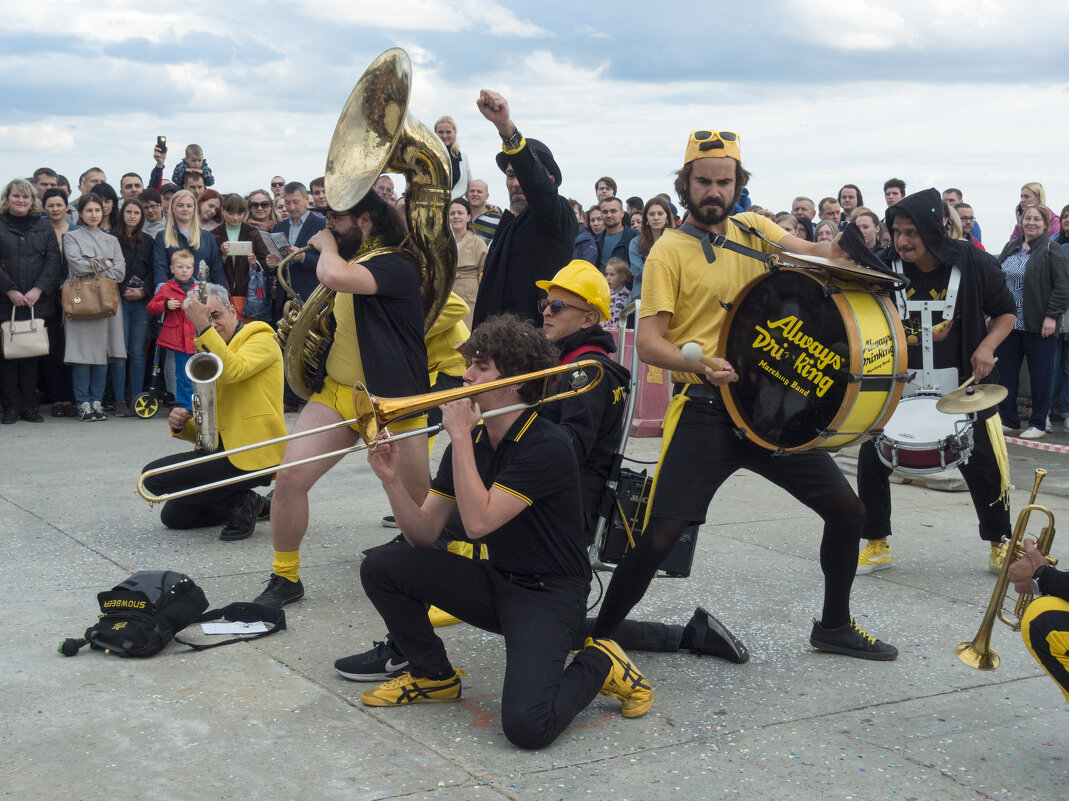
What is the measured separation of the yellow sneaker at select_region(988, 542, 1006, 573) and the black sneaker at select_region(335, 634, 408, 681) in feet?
9.65

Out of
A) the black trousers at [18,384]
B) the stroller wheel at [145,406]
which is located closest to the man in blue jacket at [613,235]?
the stroller wheel at [145,406]

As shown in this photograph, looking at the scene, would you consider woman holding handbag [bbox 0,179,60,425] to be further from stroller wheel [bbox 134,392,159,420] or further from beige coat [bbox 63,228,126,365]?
stroller wheel [bbox 134,392,159,420]

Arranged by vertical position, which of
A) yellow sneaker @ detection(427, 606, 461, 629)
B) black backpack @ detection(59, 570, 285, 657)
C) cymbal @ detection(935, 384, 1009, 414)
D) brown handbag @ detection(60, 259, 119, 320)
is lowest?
yellow sneaker @ detection(427, 606, 461, 629)

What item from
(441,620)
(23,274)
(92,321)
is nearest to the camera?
(441,620)

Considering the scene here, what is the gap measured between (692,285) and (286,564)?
1.99 meters

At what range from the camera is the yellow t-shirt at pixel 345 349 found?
4656 millimetres

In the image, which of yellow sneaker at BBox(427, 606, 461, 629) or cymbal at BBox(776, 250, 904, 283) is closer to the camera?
cymbal at BBox(776, 250, 904, 283)

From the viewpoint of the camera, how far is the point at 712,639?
4270 millimetres

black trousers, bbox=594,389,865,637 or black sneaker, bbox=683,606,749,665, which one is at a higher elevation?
black trousers, bbox=594,389,865,637

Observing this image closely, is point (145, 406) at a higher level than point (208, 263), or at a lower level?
lower

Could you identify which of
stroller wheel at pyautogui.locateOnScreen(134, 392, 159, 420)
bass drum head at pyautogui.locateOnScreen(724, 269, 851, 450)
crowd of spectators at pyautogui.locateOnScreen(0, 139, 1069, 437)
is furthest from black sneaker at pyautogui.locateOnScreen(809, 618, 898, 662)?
stroller wheel at pyautogui.locateOnScreen(134, 392, 159, 420)

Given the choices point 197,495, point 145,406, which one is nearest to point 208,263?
point 145,406

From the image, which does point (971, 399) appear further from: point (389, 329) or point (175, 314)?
point (175, 314)

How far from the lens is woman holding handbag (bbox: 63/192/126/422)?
9.68m
